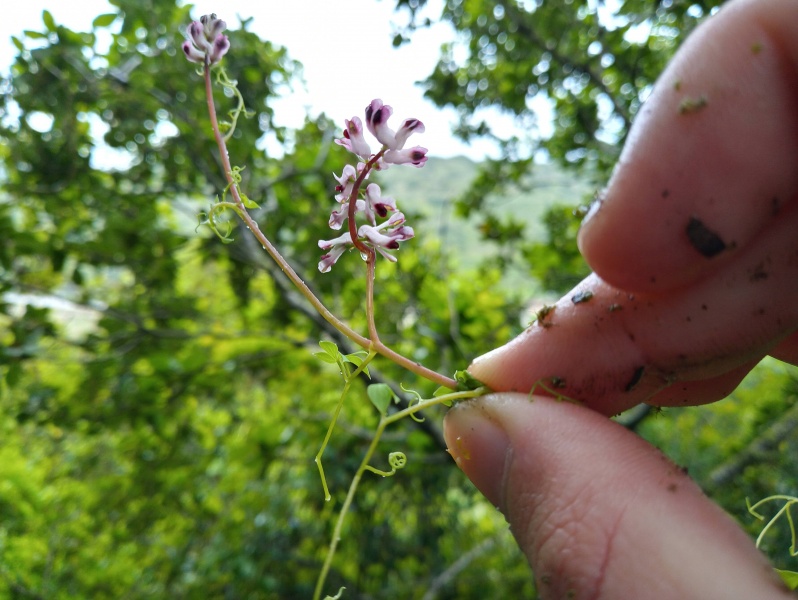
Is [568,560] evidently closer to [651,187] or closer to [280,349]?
[651,187]

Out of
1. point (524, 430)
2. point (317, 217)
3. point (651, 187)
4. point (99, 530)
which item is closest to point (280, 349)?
point (317, 217)

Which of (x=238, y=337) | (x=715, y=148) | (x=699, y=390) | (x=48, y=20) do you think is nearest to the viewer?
(x=715, y=148)

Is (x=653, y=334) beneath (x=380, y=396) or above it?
beneath

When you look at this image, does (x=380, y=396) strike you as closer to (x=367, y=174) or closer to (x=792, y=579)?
(x=367, y=174)

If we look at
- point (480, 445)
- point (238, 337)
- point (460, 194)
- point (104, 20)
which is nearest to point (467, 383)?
point (480, 445)

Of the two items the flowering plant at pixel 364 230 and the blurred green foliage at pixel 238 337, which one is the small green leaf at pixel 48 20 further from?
the flowering plant at pixel 364 230

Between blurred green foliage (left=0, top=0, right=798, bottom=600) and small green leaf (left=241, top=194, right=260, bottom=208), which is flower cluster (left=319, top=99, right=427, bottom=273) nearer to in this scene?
small green leaf (left=241, top=194, right=260, bottom=208)

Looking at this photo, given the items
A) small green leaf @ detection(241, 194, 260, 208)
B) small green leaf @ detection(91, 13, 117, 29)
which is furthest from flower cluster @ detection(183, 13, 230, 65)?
small green leaf @ detection(91, 13, 117, 29)

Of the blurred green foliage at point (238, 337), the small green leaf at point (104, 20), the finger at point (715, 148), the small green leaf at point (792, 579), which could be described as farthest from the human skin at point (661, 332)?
the small green leaf at point (104, 20)
